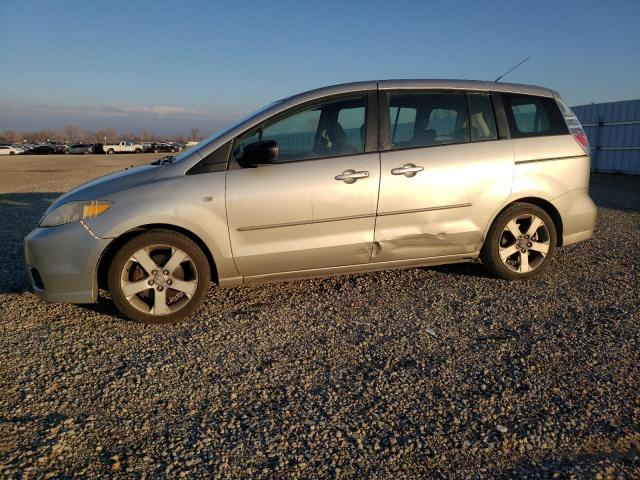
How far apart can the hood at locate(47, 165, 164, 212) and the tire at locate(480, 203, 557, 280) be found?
2.99m

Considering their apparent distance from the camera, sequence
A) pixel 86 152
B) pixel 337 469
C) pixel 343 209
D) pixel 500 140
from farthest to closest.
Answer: pixel 86 152 → pixel 500 140 → pixel 343 209 → pixel 337 469

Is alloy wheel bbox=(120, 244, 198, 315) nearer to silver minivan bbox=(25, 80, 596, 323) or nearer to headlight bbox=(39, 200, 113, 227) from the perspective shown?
silver minivan bbox=(25, 80, 596, 323)

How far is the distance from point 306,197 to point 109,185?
61.9 inches

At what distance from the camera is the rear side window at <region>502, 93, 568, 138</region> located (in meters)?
4.57

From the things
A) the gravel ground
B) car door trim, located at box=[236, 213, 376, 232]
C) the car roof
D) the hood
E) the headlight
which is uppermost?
the car roof

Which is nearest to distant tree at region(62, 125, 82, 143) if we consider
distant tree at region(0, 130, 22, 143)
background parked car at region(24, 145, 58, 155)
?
distant tree at region(0, 130, 22, 143)

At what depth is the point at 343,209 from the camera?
4.07m

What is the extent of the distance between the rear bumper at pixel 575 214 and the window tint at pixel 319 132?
1976mm

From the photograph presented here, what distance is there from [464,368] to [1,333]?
3384 millimetres

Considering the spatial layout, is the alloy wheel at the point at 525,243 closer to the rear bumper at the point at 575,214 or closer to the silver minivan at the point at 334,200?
the silver minivan at the point at 334,200

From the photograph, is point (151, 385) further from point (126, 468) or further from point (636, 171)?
point (636, 171)

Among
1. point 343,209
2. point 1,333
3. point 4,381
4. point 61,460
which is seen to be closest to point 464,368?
point 343,209

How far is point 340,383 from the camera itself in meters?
2.92

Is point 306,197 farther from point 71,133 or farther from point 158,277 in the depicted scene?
point 71,133
